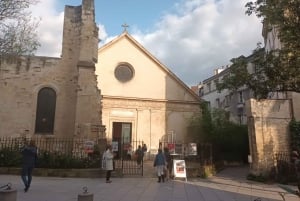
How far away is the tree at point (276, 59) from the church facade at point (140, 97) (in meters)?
12.8

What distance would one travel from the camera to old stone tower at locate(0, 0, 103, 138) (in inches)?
746

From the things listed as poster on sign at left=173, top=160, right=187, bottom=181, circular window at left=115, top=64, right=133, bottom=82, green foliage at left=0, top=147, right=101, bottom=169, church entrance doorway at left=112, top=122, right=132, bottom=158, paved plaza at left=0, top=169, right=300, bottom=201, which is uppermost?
circular window at left=115, top=64, right=133, bottom=82

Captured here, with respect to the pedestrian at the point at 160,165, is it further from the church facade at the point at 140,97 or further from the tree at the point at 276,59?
the church facade at the point at 140,97

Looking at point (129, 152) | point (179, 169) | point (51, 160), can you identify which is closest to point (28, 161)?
point (51, 160)

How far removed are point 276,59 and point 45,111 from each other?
1405 centimetres

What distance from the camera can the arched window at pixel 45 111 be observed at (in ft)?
64.7

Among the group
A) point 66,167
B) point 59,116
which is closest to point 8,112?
point 59,116

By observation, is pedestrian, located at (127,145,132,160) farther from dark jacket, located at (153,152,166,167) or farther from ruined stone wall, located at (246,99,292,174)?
ruined stone wall, located at (246,99,292,174)

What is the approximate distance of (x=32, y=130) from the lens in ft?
63.9

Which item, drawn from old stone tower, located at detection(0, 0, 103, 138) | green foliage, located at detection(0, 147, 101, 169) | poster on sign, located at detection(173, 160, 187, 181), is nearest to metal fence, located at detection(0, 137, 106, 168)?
Result: green foliage, located at detection(0, 147, 101, 169)

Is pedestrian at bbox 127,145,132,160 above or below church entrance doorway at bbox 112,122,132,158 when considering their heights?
below

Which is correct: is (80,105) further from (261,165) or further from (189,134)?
(189,134)

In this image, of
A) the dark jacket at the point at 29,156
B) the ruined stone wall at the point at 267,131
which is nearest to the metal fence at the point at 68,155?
the dark jacket at the point at 29,156

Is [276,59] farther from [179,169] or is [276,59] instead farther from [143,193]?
[143,193]
